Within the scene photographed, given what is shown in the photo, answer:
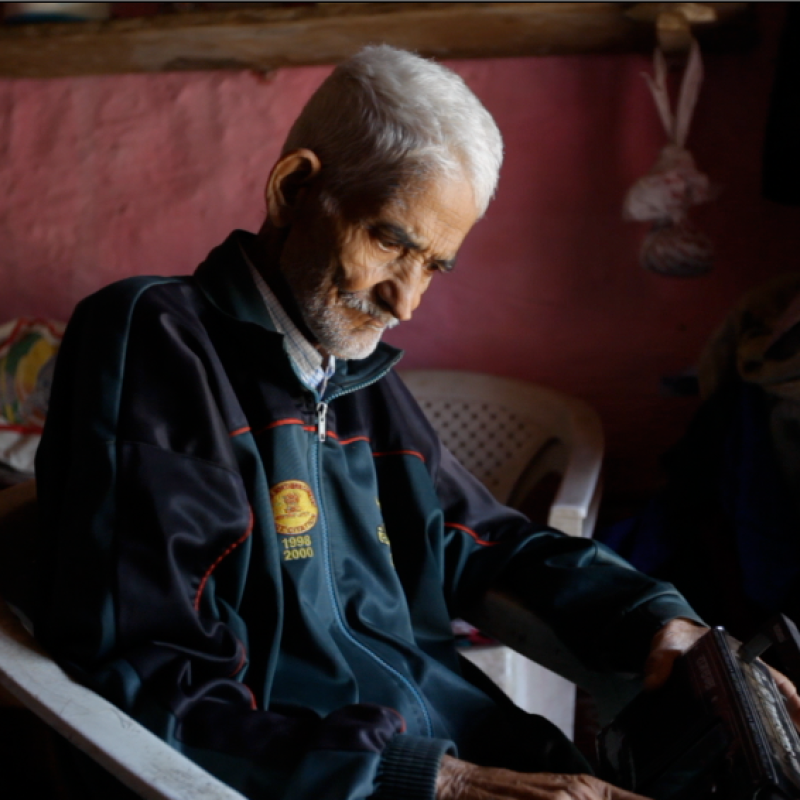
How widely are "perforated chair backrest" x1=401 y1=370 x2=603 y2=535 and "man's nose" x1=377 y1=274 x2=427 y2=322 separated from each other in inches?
33.6

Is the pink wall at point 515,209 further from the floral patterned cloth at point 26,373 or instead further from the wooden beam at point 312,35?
the floral patterned cloth at point 26,373

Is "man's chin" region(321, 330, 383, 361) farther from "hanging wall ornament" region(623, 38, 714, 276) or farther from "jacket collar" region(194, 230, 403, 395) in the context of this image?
"hanging wall ornament" region(623, 38, 714, 276)

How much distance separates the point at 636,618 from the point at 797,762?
29 cm

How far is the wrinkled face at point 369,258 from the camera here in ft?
3.29

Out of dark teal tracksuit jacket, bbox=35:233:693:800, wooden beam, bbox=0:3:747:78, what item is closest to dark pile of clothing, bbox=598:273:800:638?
dark teal tracksuit jacket, bbox=35:233:693:800

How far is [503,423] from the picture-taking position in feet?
6.63

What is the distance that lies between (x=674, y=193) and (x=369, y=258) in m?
1.02

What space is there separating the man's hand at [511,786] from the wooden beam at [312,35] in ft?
4.61

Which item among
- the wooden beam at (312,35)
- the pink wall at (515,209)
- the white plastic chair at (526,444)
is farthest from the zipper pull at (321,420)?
the pink wall at (515,209)

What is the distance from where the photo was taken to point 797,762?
750mm

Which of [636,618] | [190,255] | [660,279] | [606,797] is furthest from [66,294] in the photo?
[606,797]

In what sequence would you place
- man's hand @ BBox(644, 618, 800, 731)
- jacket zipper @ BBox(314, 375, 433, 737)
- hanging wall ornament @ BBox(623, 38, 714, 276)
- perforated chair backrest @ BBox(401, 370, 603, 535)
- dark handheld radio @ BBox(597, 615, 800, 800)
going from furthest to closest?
perforated chair backrest @ BBox(401, 370, 603, 535) → hanging wall ornament @ BBox(623, 38, 714, 276) → jacket zipper @ BBox(314, 375, 433, 737) → man's hand @ BBox(644, 618, 800, 731) → dark handheld radio @ BBox(597, 615, 800, 800)

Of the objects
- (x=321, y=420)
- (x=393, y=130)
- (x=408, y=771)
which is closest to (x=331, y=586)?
(x=321, y=420)

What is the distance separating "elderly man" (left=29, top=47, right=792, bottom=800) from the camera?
32.0 inches
